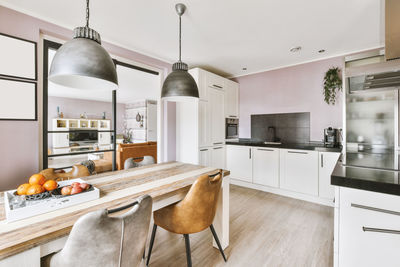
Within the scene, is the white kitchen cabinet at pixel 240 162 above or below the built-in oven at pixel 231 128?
below

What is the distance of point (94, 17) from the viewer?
209 cm

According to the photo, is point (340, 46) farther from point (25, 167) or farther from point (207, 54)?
point (25, 167)

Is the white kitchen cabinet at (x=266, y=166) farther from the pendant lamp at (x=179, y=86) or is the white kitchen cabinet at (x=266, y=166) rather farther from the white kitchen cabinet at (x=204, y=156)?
the pendant lamp at (x=179, y=86)

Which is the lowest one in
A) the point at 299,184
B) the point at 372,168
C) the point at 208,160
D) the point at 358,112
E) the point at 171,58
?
the point at 299,184

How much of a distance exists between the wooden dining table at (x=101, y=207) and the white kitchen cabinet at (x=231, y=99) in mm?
2299

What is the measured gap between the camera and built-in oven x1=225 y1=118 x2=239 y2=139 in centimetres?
404

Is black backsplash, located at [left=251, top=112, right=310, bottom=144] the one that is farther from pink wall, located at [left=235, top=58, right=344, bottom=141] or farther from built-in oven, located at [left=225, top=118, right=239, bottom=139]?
built-in oven, located at [left=225, top=118, right=239, bottom=139]

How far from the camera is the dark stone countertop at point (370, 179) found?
0.94 meters

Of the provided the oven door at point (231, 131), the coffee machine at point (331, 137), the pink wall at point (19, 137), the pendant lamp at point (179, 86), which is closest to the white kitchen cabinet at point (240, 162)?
the oven door at point (231, 131)

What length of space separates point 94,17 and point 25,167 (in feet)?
5.99

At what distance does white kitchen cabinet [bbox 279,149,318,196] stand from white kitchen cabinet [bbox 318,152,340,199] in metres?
0.07

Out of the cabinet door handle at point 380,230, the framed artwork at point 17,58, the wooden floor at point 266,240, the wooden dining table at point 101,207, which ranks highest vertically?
the framed artwork at point 17,58

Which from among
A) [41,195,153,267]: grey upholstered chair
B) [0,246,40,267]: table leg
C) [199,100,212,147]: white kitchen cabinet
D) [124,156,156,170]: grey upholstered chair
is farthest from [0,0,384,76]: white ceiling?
[0,246,40,267]: table leg

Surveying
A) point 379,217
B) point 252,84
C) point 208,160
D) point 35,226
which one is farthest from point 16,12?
point 252,84
